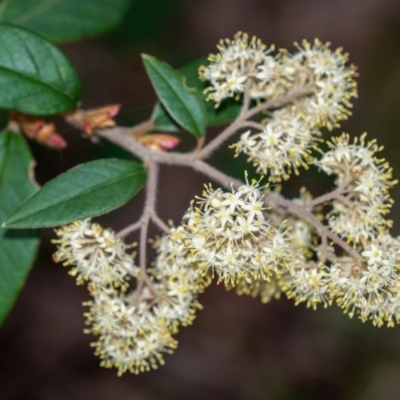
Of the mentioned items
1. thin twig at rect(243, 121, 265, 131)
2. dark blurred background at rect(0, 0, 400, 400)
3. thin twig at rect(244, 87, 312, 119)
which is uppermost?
thin twig at rect(244, 87, 312, 119)

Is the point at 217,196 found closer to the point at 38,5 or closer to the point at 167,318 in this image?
the point at 167,318

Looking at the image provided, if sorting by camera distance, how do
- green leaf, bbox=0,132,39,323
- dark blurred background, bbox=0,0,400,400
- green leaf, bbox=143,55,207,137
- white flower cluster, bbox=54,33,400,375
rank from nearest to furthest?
white flower cluster, bbox=54,33,400,375 → green leaf, bbox=143,55,207,137 → green leaf, bbox=0,132,39,323 → dark blurred background, bbox=0,0,400,400

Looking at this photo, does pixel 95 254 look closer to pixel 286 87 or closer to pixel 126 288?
pixel 126 288

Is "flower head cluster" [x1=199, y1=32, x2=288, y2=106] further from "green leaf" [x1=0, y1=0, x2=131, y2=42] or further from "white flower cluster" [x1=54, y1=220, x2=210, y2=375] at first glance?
"green leaf" [x1=0, y1=0, x2=131, y2=42]

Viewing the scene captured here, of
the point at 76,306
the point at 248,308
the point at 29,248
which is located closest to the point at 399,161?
the point at 248,308

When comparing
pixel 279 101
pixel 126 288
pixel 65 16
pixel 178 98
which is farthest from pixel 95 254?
pixel 65 16

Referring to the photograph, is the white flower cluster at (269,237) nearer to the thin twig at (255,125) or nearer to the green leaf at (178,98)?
the thin twig at (255,125)

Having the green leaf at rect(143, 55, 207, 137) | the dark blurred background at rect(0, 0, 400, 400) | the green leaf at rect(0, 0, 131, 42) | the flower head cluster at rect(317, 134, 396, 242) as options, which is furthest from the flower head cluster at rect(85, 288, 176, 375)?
the dark blurred background at rect(0, 0, 400, 400)
